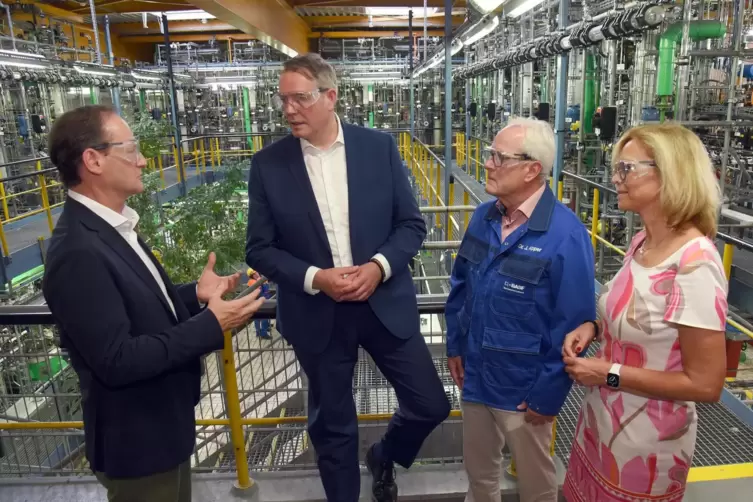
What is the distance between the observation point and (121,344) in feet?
4.33

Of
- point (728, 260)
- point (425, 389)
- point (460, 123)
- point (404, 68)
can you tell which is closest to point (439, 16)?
point (404, 68)

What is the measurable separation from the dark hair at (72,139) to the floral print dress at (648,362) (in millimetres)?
1475

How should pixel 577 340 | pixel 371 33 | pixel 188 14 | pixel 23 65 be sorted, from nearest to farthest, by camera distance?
pixel 577 340 → pixel 23 65 → pixel 188 14 → pixel 371 33

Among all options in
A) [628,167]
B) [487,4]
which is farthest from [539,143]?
[487,4]

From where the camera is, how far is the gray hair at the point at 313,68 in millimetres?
1854

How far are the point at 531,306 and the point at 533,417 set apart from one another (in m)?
0.36

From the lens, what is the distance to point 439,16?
1419cm

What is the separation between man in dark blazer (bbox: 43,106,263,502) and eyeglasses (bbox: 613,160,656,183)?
109cm

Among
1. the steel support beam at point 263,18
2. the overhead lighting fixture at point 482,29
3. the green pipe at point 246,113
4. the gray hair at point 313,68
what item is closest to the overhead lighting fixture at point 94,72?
the steel support beam at point 263,18

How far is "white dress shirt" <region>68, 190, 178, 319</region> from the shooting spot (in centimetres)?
141

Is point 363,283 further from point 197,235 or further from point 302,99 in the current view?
point 197,235

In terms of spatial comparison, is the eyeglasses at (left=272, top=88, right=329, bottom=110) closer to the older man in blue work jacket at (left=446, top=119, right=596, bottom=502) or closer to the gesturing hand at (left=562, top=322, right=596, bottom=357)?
the older man in blue work jacket at (left=446, top=119, right=596, bottom=502)

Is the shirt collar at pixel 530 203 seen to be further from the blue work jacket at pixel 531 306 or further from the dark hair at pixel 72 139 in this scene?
the dark hair at pixel 72 139

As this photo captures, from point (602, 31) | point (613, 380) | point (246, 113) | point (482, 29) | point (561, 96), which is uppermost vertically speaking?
point (482, 29)
